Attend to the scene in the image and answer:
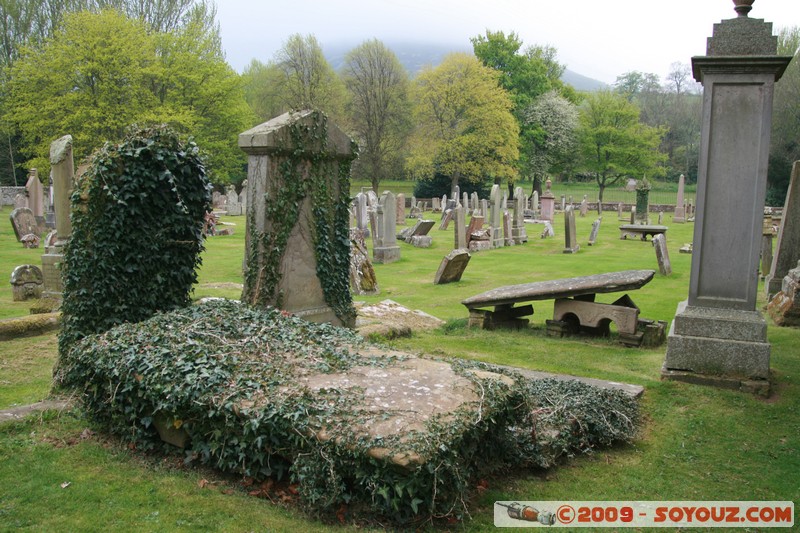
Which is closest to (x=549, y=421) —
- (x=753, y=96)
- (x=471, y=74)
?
(x=753, y=96)

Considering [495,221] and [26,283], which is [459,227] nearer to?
[495,221]

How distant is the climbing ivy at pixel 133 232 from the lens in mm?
6145

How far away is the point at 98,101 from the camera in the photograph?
109 feet

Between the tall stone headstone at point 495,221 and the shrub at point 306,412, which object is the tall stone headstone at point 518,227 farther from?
the shrub at point 306,412

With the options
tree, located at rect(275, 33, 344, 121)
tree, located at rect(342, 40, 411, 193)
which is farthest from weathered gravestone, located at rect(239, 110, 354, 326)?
tree, located at rect(275, 33, 344, 121)

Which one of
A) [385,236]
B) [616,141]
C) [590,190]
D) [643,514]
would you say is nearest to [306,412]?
[643,514]

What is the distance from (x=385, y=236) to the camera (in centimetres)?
2036

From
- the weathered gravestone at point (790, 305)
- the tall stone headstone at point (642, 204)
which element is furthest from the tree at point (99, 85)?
the weathered gravestone at point (790, 305)

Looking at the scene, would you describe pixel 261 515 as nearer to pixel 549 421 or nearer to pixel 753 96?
→ pixel 549 421

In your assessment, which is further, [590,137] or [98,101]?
[590,137]

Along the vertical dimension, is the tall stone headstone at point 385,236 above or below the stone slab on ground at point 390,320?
above

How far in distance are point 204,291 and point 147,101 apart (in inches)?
1038

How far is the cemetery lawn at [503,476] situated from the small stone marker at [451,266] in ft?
19.6

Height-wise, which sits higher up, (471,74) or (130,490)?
(471,74)
